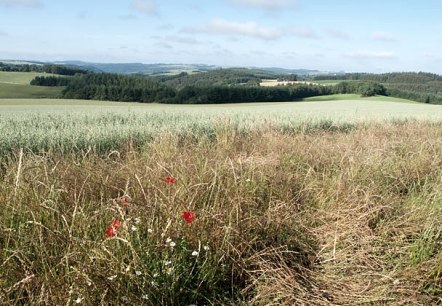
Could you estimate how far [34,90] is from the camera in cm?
4816

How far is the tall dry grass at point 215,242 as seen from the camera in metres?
2.11

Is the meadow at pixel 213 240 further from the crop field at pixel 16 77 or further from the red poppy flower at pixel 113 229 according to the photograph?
the crop field at pixel 16 77

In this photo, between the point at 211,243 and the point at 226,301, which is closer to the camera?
the point at 226,301

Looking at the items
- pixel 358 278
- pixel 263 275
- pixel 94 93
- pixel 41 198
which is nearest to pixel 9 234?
pixel 41 198

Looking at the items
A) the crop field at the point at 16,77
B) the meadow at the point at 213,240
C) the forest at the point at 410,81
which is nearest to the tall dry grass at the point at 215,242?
the meadow at the point at 213,240

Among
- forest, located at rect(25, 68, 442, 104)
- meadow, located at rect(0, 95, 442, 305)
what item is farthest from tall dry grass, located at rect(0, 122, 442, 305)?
forest, located at rect(25, 68, 442, 104)

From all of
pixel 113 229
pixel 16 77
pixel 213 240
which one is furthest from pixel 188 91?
pixel 113 229

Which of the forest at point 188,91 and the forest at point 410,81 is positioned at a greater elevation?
the forest at point 410,81

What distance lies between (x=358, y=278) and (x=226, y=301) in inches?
40.6

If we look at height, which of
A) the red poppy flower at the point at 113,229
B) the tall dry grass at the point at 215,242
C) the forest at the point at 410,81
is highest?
the forest at the point at 410,81

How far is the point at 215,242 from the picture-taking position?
8.64 feet

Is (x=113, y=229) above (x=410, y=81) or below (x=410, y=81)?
below

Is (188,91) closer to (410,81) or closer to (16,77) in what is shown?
(16,77)

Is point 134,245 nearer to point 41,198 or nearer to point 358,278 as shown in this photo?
point 41,198
